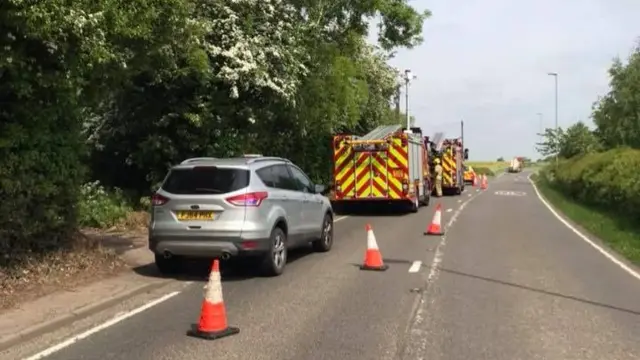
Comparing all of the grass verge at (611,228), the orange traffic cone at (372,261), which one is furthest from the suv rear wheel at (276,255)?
the grass verge at (611,228)

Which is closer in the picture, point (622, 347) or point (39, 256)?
point (622, 347)

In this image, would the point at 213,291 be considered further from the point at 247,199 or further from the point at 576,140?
the point at 576,140

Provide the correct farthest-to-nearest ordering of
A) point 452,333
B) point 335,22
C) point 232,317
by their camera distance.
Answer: point 335,22 < point 232,317 < point 452,333

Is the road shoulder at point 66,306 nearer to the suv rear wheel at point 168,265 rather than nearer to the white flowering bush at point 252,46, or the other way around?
the suv rear wheel at point 168,265

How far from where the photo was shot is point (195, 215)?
33.2 feet

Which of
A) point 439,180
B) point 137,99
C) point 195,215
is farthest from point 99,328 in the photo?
point 439,180

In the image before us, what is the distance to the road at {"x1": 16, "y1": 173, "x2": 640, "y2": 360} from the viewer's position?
6.46 meters

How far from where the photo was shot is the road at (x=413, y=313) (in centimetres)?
646

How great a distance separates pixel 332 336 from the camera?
695 cm

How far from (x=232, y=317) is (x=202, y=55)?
27.5ft

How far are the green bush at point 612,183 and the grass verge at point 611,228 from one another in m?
0.39

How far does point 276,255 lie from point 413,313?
318cm

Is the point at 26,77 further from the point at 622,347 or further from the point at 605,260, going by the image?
the point at 605,260

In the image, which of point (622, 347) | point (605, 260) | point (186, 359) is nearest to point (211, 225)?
point (186, 359)
